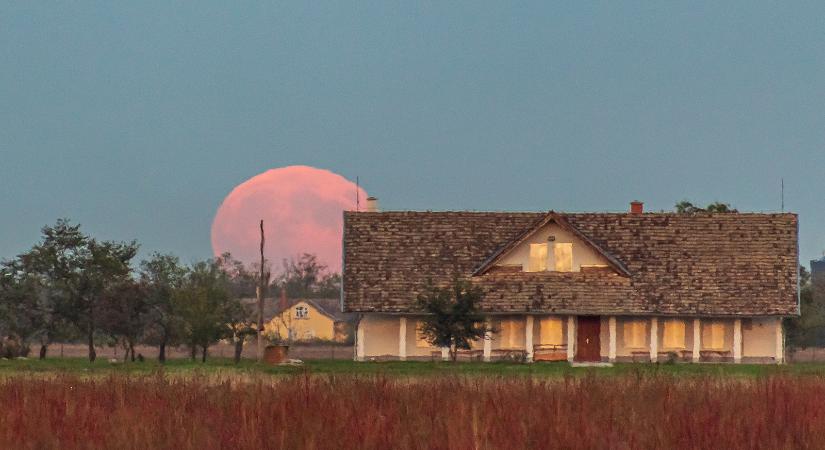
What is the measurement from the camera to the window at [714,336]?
201 ft

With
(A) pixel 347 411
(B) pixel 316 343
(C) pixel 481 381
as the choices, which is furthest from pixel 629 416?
(B) pixel 316 343

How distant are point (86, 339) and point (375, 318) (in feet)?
45.2

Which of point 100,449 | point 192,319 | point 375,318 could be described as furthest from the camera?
point 375,318

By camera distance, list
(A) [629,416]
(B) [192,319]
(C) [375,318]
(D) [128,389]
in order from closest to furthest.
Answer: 1. (A) [629,416]
2. (D) [128,389]
3. (B) [192,319]
4. (C) [375,318]

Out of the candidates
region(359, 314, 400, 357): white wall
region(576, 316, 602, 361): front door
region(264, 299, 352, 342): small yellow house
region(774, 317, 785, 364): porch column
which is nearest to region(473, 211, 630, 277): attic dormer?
region(576, 316, 602, 361): front door

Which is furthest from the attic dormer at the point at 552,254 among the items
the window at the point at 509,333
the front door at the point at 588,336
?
the window at the point at 509,333

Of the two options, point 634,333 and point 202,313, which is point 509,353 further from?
point 202,313

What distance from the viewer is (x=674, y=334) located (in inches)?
2414

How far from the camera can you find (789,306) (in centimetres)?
6038

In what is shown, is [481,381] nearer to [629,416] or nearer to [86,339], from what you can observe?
[629,416]

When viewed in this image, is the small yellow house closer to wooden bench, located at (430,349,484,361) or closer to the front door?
wooden bench, located at (430,349,484,361)

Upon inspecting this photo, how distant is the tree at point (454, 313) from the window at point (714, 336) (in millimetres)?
11868

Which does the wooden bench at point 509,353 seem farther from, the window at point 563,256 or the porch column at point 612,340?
the window at point 563,256

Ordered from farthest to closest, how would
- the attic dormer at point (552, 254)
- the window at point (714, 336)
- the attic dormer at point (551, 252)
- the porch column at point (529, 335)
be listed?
the attic dormer at point (552, 254)
the attic dormer at point (551, 252)
the window at point (714, 336)
the porch column at point (529, 335)
